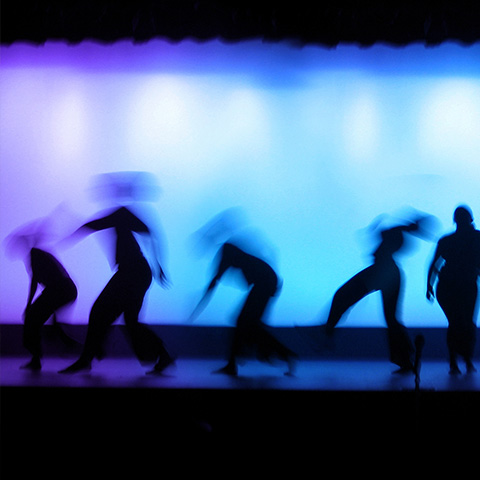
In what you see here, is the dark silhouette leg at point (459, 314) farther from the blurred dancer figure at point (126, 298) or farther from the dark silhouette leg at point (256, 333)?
the blurred dancer figure at point (126, 298)

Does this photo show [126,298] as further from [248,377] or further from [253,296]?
[248,377]

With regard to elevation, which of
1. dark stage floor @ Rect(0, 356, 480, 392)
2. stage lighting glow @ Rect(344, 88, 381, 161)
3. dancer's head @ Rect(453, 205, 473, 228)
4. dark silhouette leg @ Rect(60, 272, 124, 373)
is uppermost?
stage lighting glow @ Rect(344, 88, 381, 161)

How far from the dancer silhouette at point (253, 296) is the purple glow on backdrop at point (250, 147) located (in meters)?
0.54

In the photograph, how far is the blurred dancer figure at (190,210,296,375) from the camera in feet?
12.4

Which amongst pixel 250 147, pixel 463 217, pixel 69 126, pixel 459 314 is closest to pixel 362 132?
pixel 250 147

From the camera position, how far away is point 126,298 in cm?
376

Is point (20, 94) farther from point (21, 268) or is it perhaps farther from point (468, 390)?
point (468, 390)

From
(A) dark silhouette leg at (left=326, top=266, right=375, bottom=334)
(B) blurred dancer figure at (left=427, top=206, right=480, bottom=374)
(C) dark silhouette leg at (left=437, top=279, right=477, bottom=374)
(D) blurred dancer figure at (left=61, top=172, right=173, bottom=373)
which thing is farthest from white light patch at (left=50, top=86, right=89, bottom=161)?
(C) dark silhouette leg at (left=437, top=279, right=477, bottom=374)

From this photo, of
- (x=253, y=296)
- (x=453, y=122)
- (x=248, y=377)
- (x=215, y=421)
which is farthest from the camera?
(x=453, y=122)

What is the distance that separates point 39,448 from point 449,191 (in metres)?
3.28

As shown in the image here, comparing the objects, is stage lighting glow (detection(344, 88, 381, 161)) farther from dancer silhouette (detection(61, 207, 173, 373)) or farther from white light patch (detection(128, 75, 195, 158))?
dancer silhouette (detection(61, 207, 173, 373))

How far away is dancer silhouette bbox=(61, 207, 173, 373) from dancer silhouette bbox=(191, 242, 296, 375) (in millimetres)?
457

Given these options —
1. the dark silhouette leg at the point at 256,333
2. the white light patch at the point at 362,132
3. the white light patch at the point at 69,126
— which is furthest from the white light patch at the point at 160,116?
the dark silhouette leg at the point at 256,333

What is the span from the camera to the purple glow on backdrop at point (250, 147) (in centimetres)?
442
